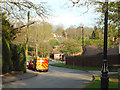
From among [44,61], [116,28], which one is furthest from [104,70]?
[44,61]

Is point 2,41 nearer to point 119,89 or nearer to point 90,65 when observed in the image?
point 119,89

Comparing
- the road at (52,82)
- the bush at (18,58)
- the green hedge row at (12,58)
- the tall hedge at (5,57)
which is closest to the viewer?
the road at (52,82)

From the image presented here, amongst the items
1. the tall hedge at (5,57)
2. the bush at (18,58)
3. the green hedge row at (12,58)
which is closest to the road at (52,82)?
the tall hedge at (5,57)

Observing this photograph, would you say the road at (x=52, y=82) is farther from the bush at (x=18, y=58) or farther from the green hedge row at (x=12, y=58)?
the bush at (x=18, y=58)

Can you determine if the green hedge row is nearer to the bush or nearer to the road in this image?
the bush

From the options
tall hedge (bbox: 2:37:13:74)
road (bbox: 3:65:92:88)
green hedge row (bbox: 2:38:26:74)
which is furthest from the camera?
green hedge row (bbox: 2:38:26:74)

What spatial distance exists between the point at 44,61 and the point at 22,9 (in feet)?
35.6

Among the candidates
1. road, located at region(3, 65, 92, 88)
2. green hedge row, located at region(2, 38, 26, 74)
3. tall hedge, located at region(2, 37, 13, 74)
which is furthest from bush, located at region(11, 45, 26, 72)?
road, located at region(3, 65, 92, 88)

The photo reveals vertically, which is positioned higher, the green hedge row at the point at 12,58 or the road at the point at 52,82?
the green hedge row at the point at 12,58

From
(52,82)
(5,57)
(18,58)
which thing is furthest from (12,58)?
(52,82)

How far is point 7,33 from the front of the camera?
65.8 ft

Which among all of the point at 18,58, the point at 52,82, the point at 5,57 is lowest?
the point at 52,82

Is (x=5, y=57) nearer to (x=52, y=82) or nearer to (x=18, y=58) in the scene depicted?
(x=18, y=58)

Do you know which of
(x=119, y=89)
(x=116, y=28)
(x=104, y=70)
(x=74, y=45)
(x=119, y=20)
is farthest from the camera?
(x=74, y=45)
